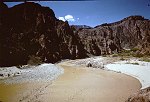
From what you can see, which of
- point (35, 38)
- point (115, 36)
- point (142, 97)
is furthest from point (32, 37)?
point (115, 36)

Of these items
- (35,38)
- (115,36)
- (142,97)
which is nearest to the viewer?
(142,97)

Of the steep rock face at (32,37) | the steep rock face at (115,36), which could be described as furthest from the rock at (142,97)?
the steep rock face at (115,36)

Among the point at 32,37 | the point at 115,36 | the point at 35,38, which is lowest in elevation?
the point at 35,38

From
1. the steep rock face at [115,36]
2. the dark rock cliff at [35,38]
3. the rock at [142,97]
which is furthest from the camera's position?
the steep rock face at [115,36]

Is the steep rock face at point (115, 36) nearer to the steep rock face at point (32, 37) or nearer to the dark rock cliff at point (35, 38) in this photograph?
the dark rock cliff at point (35, 38)

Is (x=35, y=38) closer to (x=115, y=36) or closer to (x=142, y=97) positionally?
(x=142, y=97)

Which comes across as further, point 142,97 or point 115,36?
point 115,36

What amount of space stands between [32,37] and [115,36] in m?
Answer: 85.7

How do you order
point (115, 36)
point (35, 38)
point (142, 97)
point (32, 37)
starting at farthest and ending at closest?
point (115, 36) → point (35, 38) → point (32, 37) → point (142, 97)

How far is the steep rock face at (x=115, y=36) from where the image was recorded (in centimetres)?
10862

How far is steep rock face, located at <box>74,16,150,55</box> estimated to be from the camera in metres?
109

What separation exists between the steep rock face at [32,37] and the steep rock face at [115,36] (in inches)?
801

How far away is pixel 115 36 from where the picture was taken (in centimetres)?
14075

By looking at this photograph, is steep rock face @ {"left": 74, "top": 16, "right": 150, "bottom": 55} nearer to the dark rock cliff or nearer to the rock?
the dark rock cliff
